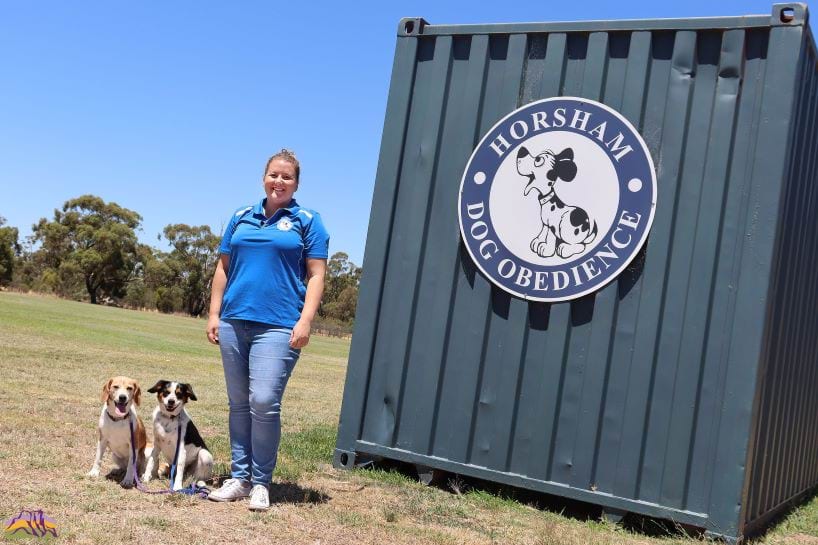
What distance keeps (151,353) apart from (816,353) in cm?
1560

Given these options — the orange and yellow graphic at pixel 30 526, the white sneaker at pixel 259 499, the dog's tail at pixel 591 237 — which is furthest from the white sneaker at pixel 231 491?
the dog's tail at pixel 591 237

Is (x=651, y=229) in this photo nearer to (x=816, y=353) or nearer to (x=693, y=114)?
(x=693, y=114)

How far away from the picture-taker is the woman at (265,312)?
5.50 meters

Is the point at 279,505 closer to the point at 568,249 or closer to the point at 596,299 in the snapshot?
the point at 596,299

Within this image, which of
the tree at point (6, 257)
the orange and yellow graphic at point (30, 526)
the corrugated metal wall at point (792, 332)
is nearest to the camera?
the orange and yellow graphic at point (30, 526)

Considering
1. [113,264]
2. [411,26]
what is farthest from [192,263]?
[411,26]

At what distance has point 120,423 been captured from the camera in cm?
584

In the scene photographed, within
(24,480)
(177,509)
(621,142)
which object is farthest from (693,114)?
(24,480)

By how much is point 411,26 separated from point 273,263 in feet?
10.2

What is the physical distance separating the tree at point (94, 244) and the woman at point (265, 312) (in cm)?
7457

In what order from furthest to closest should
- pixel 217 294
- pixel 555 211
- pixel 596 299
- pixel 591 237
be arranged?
pixel 555 211 → pixel 591 237 → pixel 596 299 → pixel 217 294

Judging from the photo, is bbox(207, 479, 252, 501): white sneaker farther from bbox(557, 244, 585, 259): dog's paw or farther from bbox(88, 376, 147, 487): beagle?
bbox(557, 244, 585, 259): dog's paw

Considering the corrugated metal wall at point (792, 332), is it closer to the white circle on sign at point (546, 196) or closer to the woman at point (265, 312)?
the white circle on sign at point (546, 196)

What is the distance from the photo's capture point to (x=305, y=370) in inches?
858
